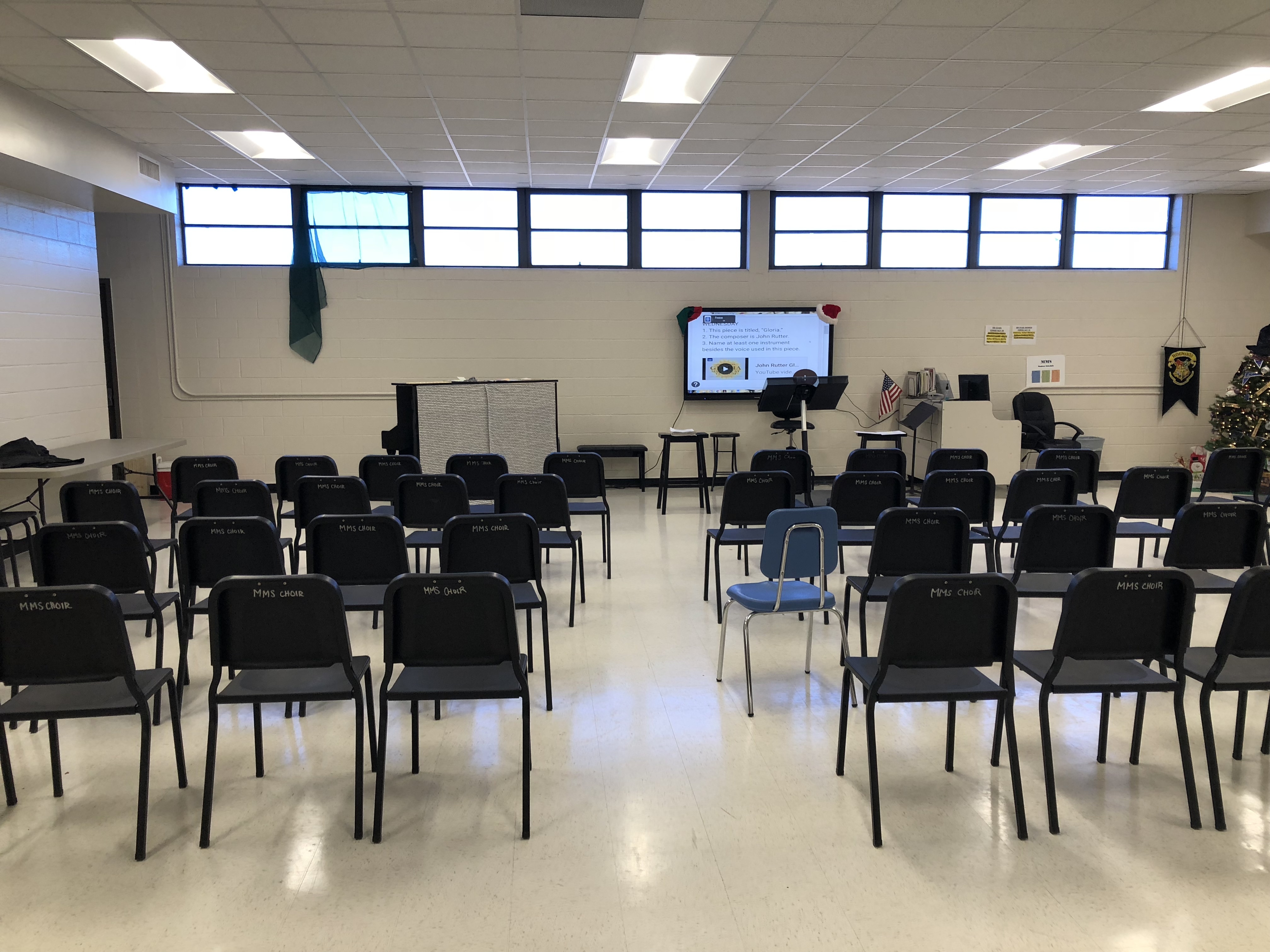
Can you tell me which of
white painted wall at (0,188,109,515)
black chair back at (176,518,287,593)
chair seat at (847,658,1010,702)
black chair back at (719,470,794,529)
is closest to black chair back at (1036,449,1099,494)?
black chair back at (719,470,794,529)

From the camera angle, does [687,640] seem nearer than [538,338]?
Yes

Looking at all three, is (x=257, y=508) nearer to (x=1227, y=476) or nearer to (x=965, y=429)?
(x=1227, y=476)

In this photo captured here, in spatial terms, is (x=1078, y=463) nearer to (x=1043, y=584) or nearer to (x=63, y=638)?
(x=1043, y=584)

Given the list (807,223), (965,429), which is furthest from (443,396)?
(965,429)

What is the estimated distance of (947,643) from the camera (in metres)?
2.80

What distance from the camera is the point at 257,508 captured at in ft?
16.0

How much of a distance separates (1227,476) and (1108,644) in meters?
4.10

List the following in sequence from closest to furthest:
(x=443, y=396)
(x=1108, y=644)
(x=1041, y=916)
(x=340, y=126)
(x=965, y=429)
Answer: (x=1041, y=916) < (x=1108, y=644) < (x=340, y=126) < (x=443, y=396) < (x=965, y=429)

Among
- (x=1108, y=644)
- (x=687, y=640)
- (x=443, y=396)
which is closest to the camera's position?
(x=1108, y=644)

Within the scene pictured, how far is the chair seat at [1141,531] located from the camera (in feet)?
16.6

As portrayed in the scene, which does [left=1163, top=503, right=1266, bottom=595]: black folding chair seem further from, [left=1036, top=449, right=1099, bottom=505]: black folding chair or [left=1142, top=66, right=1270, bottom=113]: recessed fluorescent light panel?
[left=1142, top=66, right=1270, bottom=113]: recessed fluorescent light panel

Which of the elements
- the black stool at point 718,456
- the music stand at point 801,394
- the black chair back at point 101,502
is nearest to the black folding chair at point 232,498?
the black chair back at point 101,502

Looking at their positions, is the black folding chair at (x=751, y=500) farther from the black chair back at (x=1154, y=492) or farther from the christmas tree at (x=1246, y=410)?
the christmas tree at (x=1246, y=410)

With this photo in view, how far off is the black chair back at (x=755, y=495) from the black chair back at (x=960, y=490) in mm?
798
